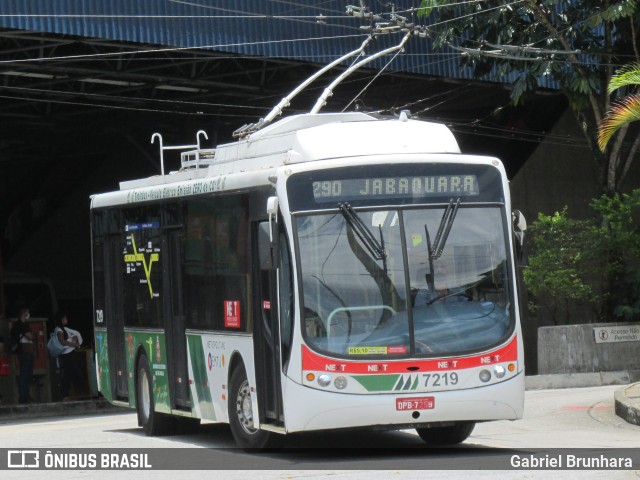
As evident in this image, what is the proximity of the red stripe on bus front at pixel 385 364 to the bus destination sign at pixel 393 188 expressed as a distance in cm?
157

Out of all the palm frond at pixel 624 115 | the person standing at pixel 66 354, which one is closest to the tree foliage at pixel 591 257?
the palm frond at pixel 624 115

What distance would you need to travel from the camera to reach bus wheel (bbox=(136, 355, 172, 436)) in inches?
674

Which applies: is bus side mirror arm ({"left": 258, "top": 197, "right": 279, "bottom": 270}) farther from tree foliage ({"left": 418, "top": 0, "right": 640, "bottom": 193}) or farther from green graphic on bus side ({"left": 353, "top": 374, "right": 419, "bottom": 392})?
tree foliage ({"left": 418, "top": 0, "right": 640, "bottom": 193})

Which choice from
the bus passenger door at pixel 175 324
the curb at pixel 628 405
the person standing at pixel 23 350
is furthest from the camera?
the person standing at pixel 23 350

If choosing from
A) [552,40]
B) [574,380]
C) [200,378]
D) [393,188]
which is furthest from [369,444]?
[552,40]

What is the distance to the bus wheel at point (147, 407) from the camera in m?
17.1

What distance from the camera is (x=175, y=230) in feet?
52.7

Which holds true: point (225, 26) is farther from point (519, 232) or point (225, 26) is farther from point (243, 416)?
point (519, 232)

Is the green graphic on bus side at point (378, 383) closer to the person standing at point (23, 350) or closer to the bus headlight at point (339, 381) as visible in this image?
the bus headlight at point (339, 381)

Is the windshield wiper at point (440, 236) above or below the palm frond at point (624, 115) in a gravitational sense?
below

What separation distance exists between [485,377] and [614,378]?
46.5 feet

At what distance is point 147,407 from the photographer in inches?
686

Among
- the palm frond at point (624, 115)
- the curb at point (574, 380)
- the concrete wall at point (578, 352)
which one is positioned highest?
the palm frond at point (624, 115)

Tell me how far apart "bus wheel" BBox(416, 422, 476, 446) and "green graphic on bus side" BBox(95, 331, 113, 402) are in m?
5.51
